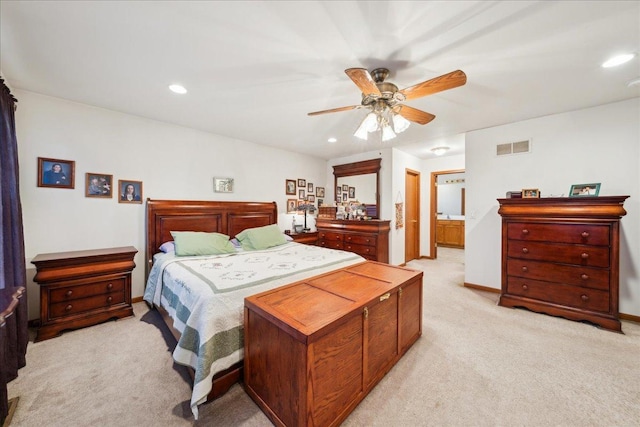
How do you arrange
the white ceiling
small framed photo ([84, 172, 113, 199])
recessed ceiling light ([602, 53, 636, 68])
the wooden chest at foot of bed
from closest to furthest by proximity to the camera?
the wooden chest at foot of bed → the white ceiling → recessed ceiling light ([602, 53, 636, 68]) → small framed photo ([84, 172, 113, 199])

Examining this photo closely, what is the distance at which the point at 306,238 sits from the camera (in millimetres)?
4734

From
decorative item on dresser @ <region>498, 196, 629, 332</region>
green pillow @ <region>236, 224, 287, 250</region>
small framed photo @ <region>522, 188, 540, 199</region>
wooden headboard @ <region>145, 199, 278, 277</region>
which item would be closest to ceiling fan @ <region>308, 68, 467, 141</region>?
decorative item on dresser @ <region>498, 196, 629, 332</region>

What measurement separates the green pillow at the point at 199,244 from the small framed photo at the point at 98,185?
0.91m

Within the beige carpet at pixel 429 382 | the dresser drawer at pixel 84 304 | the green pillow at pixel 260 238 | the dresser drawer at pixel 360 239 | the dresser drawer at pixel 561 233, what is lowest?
the beige carpet at pixel 429 382

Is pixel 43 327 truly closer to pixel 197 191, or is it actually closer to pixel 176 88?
pixel 197 191

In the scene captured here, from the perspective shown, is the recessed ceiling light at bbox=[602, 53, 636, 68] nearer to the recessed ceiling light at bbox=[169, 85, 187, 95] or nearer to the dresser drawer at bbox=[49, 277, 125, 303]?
the recessed ceiling light at bbox=[169, 85, 187, 95]

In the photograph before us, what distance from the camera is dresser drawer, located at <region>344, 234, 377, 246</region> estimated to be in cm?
446

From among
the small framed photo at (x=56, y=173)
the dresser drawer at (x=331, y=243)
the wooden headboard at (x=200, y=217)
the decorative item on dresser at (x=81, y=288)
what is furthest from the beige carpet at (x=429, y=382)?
the dresser drawer at (x=331, y=243)

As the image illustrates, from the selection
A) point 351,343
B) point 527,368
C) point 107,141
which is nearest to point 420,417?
point 351,343

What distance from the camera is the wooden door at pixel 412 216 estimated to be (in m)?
5.42

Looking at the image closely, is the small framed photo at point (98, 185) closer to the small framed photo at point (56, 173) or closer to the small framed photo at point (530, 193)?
the small framed photo at point (56, 173)

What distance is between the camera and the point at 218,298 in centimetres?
170

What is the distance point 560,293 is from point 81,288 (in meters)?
5.32

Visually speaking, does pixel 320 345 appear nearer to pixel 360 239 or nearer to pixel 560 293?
pixel 560 293
